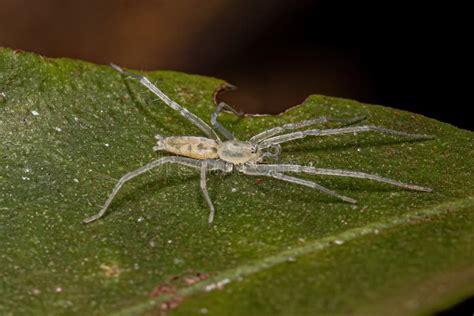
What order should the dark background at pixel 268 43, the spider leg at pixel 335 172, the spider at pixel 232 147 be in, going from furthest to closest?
1. the dark background at pixel 268 43
2. the spider at pixel 232 147
3. the spider leg at pixel 335 172

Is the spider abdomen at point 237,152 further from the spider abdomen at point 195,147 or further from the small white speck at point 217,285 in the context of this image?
the small white speck at point 217,285

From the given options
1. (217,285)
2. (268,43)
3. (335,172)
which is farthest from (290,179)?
(268,43)

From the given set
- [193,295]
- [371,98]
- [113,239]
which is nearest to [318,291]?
[193,295]

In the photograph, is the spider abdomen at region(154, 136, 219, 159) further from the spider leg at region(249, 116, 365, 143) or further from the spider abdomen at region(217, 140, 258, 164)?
the spider leg at region(249, 116, 365, 143)

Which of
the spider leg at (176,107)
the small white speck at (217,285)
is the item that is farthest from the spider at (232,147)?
the small white speck at (217,285)

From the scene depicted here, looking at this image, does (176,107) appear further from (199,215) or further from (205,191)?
(199,215)

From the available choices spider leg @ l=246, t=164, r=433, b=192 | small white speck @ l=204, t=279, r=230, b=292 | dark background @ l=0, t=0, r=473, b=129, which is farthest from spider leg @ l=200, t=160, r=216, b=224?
dark background @ l=0, t=0, r=473, b=129
